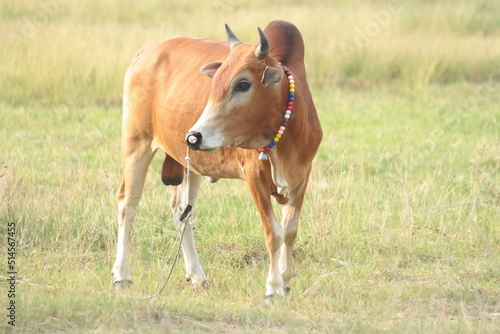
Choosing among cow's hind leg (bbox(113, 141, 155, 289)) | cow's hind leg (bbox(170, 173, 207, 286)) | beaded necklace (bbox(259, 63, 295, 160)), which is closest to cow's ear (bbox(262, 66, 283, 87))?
beaded necklace (bbox(259, 63, 295, 160))

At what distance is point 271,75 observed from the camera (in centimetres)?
447

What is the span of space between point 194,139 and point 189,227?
167 centimetres

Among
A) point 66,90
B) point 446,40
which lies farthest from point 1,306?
point 446,40

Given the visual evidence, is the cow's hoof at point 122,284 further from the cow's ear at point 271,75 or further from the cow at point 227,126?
the cow's ear at point 271,75

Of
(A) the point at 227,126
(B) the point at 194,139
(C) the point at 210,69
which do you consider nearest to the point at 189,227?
(C) the point at 210,69

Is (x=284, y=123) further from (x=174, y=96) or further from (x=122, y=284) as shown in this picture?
(x=122, y=284)

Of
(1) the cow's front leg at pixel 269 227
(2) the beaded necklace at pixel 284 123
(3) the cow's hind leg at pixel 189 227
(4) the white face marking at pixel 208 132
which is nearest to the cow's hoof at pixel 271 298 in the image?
(1) the cow's front leg at pixel 269 227

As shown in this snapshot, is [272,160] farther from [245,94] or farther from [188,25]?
[188,25]

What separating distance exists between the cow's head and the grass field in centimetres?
95

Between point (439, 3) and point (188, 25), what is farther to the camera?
point (439, 3)

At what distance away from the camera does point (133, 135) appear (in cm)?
577

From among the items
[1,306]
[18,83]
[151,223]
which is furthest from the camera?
[18,83]

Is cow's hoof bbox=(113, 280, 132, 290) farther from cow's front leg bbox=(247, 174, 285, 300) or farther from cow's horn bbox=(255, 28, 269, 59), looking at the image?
cow's horn bbox=(255, 28, 269, 59)

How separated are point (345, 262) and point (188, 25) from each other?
954 cm
